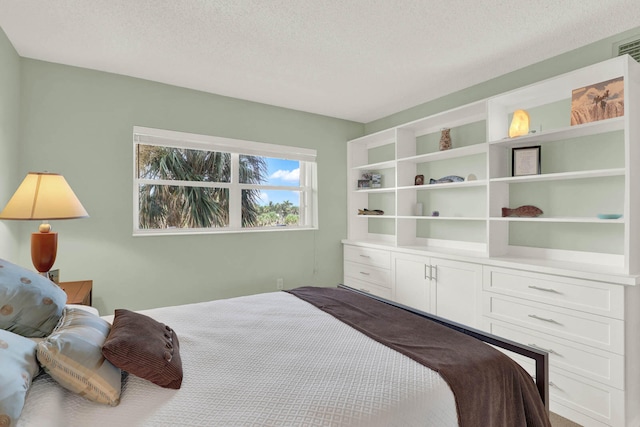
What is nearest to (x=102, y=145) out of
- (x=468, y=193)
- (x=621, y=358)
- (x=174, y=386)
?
(x=174, y=386)

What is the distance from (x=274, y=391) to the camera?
1.08 m

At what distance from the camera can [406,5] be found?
6.31 ft

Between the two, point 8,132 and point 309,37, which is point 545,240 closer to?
point 309,37

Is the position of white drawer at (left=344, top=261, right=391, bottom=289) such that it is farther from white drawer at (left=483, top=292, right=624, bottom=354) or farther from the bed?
the bed

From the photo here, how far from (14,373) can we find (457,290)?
2795 millimetres

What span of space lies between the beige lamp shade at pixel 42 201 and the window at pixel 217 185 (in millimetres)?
1009

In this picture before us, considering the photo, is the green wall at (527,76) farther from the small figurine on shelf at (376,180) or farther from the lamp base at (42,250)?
the lamp base at (42,250)

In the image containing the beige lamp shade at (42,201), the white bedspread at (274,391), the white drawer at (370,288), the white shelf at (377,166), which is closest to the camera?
the white bedspread at (274,391)

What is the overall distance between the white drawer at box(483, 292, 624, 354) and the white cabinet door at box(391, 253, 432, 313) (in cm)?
60

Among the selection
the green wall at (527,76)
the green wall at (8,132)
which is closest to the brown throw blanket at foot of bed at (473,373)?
the green wall at (527,76)

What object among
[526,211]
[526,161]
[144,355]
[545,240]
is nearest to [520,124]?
[526,161]

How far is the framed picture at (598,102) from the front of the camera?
79.8 inches

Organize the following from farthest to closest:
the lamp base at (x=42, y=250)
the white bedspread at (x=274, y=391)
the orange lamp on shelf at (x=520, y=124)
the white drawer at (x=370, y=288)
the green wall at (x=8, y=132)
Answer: the white drawer at (x=370, y=288) → the orange lamp on shelf at (x=520, y=124) → the green wall at (x=8, y=132) → the lamp base at (x=42, y=250) → the white bedspread at (x=274, y=391)

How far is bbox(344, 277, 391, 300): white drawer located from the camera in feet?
11.6
